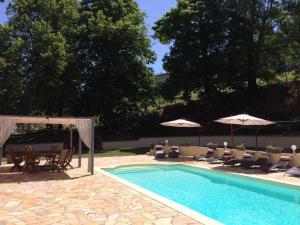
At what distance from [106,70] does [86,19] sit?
20.6 ft

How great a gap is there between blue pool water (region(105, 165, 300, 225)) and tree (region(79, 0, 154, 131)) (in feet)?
50.8

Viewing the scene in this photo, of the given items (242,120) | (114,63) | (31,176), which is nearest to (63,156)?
(31,176)

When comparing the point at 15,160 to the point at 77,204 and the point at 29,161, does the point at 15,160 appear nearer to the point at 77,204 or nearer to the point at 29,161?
the point at 29,161

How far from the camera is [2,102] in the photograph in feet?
103

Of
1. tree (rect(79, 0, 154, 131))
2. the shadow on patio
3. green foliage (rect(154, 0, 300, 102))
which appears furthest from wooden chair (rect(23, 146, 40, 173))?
green foliage (rect(154, 0, 300, 102))

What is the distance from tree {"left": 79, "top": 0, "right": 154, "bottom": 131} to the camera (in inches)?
1341

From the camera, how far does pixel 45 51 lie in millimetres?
31844

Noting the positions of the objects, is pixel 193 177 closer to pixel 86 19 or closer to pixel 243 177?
pixel 243 177

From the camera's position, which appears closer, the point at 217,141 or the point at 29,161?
the point at 29,161

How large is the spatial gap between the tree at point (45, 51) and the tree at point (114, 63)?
156 centimetres

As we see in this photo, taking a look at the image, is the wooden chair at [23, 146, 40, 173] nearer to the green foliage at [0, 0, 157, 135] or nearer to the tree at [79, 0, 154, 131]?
the green foliage at [0, 0, 157, 135]

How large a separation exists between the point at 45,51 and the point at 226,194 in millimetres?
23156

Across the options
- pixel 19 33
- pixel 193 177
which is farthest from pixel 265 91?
pixel 19 33

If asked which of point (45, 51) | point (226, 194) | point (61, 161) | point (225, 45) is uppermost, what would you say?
point (225, 45)
